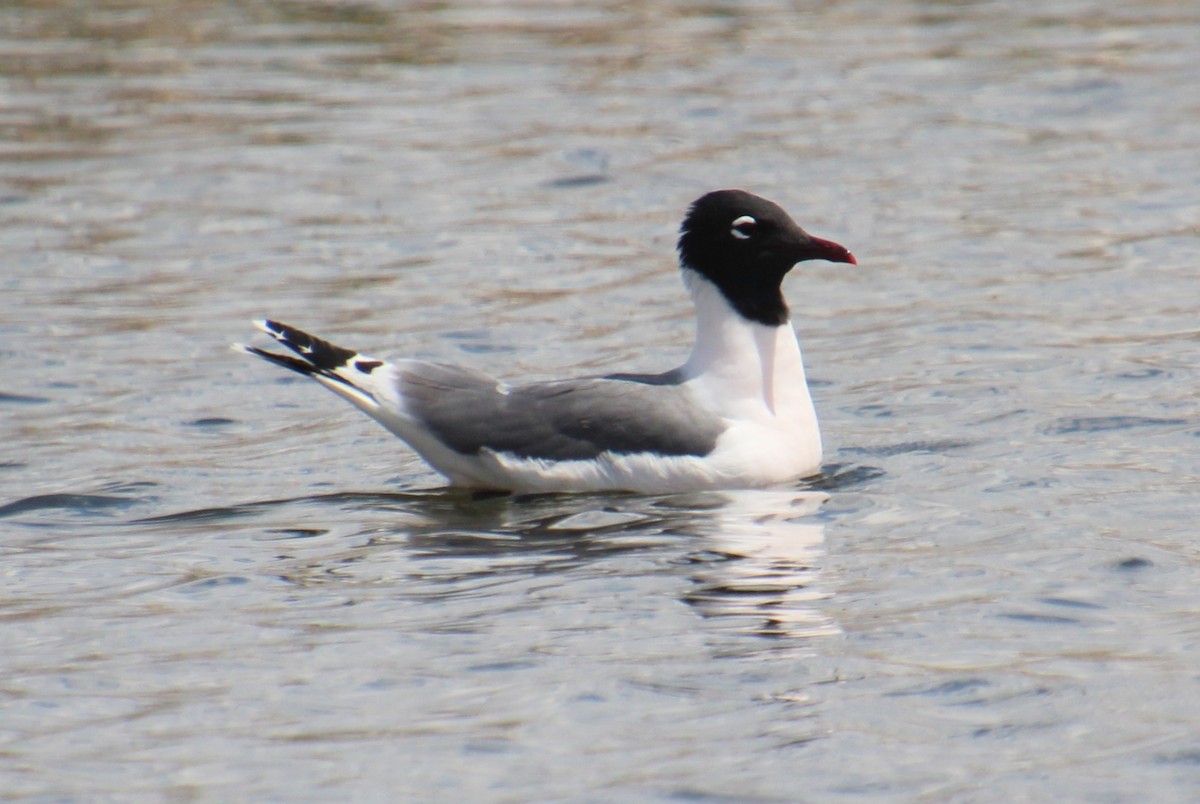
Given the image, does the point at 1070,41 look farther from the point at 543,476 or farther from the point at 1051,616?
the point at 1051,616

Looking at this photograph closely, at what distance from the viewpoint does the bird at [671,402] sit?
30.1 ft

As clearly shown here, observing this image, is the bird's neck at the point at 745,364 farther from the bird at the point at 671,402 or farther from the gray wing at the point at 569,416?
the gray wing at the point at 569,416

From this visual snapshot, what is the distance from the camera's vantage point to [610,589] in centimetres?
782

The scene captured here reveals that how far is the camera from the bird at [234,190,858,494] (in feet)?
30.1

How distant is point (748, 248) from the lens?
953 centimetres

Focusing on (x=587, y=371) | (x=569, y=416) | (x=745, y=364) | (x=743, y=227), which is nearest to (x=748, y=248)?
(x=743, y=227)

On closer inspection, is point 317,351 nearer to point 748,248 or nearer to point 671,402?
point 671,402

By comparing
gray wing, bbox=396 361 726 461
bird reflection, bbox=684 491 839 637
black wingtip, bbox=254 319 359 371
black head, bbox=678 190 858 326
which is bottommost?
bird reflection, bbox=684 491 839 637

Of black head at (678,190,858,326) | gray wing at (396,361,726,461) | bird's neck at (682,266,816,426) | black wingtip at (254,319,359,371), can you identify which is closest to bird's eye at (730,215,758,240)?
black head at (678,190,858,326)

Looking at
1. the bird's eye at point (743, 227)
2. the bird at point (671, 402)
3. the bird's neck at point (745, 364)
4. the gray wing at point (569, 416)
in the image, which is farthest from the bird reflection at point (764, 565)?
the bird's eye at point (743, 227)

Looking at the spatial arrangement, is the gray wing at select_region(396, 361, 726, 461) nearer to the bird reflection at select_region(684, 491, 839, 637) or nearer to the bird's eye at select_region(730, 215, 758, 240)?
the bird reflection at select_region(684, 491, 839, 637)

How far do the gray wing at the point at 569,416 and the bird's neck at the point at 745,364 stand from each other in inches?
6.2

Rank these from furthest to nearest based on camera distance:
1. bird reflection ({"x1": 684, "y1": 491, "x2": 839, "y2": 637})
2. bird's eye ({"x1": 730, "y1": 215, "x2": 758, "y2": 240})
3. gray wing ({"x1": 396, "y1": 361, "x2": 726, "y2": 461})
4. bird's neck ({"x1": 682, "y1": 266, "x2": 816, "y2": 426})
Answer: bird's eye ({"x1": 730, "y1": 215, "x2": 758, "y2": 240}) → bird's neck ({"x1": 682, "y1": 266, "x2": 816, "y2": 426}) → gray wing ({"x1": 396, "y1": 361, "x2": 726, "y2": 461}) → bird reflection ({"x1": 684, "y1": 491, "x2": 839, "y2": 637})

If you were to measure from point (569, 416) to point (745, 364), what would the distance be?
0.85 m
